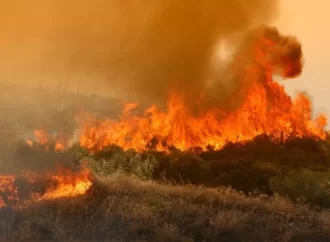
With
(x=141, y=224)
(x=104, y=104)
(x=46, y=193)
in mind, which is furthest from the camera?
(x=104, y=104)

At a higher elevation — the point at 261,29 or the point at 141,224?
the point at 261,29

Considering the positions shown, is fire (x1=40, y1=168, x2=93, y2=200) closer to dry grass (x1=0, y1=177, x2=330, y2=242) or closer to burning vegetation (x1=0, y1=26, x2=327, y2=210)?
dry grass (x1=0, y1=177, x2=330, y2=242)

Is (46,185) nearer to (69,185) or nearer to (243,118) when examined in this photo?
(69,185)

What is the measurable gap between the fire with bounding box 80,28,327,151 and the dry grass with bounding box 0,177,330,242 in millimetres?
9064

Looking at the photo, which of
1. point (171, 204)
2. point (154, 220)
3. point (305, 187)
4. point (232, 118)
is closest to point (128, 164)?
point (305, 187)

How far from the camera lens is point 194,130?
70.3ft

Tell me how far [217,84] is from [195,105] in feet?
9.31

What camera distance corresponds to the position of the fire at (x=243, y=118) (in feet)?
66.9

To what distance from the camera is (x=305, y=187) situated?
14.4 metres

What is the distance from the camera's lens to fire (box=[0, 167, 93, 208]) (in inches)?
406

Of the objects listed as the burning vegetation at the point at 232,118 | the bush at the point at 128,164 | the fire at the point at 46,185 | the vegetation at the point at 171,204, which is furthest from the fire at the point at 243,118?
the fire at the point at 46,185

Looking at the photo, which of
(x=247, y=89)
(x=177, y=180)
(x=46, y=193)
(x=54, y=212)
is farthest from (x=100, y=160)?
(x=247, y=89)

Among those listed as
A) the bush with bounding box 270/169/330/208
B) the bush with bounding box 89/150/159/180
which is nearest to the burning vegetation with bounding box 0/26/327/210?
the bush with bounding box 89/150/159/180

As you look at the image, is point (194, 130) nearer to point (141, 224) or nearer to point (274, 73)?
point (274, 73)
